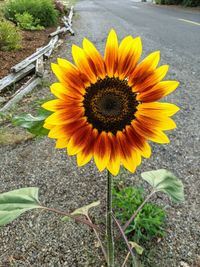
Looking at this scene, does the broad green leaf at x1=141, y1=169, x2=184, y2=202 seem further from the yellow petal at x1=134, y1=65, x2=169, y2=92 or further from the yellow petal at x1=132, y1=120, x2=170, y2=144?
the yellow petal at x1=134, y1=65, x2=169, y2=92

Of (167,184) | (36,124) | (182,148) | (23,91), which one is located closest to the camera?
(36,124)

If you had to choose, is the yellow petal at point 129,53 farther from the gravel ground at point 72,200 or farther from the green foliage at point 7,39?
A: the green foliage at point 7,39

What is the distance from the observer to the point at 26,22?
35.6ft

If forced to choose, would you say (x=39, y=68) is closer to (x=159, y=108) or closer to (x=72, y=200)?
(x=72, y=200)

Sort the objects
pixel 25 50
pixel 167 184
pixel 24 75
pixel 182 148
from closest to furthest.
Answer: pixel 167 184 → pixel 182 148 → pixel 24 75 → pixel 25 50

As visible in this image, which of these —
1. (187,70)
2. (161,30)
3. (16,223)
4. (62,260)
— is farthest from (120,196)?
(161,30)

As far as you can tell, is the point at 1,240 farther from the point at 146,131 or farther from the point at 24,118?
the point at 146,131

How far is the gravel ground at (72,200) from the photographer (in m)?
2.60

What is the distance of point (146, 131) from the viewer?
139 cm

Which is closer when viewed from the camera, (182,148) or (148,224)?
(148,224)

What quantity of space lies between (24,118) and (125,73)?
43 cm

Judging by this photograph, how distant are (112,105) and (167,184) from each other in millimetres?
764

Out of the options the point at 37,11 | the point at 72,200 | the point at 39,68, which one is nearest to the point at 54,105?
the point at 72,200

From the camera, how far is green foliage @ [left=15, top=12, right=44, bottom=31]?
10615 mm
